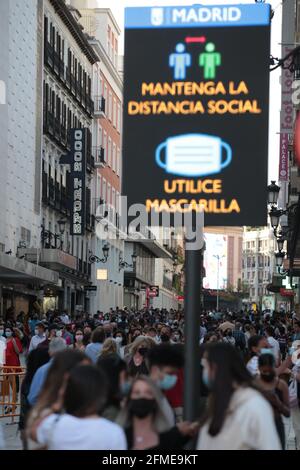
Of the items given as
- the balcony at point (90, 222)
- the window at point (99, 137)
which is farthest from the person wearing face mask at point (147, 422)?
the window at point (99, 137)

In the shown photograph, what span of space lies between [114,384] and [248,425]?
6.29ft

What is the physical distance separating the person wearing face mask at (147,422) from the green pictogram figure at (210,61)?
258 centimetres

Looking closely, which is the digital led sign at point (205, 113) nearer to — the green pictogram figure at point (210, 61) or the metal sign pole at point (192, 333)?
the green pictogram figure at point (210, 61)

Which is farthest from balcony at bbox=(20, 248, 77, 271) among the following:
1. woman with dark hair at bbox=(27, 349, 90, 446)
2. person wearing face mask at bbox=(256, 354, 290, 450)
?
woman with dark hair at bbox=(27, 349, 90, 446)

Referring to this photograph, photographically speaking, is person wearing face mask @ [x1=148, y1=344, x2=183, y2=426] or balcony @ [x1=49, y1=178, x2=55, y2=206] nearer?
person wearing face mask @ [x1=148, y1=344, x2=183, y2=426]

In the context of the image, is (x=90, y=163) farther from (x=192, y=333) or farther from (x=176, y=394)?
(x=192, y=333)

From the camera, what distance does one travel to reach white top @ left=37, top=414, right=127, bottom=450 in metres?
6.41

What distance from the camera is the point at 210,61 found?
9008 millimetres

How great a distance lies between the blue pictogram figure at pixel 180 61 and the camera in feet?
29.7

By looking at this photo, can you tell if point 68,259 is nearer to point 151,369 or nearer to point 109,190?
point 109,190

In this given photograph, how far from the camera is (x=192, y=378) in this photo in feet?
28.3

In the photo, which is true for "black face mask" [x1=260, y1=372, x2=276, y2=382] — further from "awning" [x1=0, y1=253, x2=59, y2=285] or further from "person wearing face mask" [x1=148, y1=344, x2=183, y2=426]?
"awning" [x1=0, y1=253, x2=59, y2=285]

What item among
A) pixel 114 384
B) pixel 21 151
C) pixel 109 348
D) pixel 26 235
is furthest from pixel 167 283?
pixel 114 384

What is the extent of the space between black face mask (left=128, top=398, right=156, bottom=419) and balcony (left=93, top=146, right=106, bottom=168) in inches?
2507
